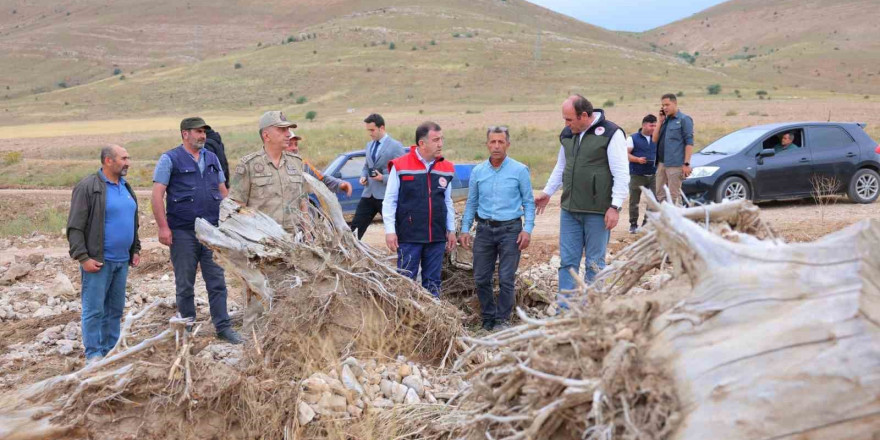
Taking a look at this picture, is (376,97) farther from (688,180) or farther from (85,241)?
(85,241)

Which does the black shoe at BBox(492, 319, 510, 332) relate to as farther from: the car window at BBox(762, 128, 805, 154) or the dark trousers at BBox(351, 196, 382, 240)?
the car window at BBox(762, 128, 805, 154)

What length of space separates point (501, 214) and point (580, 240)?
689mm

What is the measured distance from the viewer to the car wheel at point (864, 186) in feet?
39.9

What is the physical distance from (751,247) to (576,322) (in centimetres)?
74

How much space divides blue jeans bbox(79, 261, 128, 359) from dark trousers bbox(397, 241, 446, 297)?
7.26ft

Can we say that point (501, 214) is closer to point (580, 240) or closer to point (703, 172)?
point (580, 240)

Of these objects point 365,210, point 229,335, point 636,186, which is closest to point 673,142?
point 636,186

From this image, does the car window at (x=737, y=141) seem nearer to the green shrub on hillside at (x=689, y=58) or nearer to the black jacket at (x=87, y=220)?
the black jacket at (x=87, y=220)

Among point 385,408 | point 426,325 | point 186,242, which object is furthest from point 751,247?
point 186,242

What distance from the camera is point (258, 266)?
504 cm

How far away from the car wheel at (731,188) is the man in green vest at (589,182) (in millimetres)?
6235

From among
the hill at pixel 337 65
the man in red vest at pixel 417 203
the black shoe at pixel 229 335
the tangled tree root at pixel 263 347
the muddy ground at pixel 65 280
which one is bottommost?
the muddy ground at pixel 65 280

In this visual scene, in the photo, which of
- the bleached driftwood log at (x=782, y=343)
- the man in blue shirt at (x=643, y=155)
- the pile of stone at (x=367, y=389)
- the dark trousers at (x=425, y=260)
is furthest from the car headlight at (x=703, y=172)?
the bleached driftwood log at (x=782, y=343)

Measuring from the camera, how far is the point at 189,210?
226 inches
